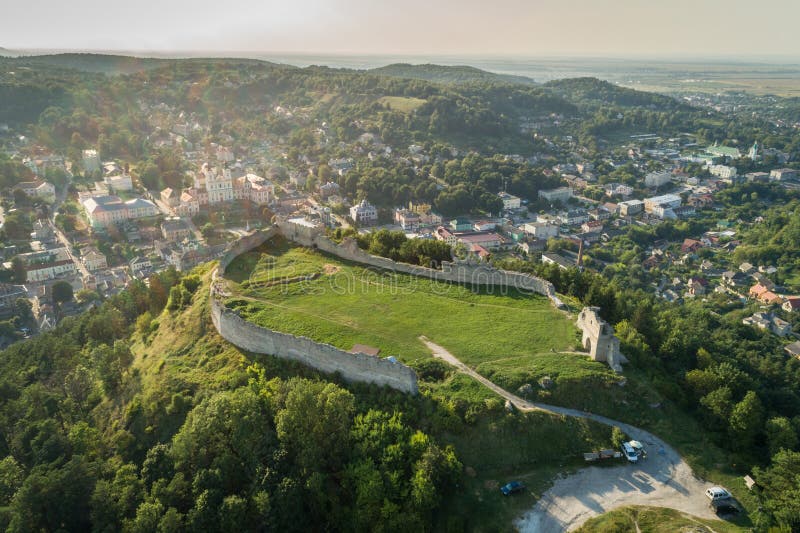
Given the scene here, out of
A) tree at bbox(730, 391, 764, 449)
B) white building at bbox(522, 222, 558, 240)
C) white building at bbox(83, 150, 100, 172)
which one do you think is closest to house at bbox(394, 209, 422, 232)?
white building at bbox(522, 222, 558, 240)

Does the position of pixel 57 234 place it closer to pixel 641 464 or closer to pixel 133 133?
pixel 133 133

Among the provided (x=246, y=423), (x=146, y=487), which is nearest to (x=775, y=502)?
(x=246, y=423)

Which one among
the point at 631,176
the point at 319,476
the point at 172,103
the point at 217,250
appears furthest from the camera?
Answer: the point at 172,103

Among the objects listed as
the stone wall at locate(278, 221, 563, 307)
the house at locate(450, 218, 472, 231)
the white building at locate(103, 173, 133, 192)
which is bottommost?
the house at locate(450, 218, 472, 231)

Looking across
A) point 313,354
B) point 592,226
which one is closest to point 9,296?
point 313,354

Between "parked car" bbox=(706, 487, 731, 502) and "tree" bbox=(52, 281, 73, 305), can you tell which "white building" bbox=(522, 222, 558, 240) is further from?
"parked car" bbox=(706, 487, 731, 502)
